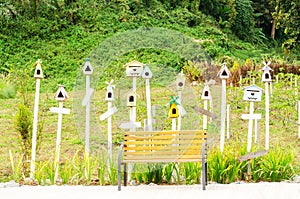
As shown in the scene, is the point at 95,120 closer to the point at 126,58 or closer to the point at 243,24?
the point at 126,58

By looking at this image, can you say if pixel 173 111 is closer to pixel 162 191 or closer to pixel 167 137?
pixel 167 137

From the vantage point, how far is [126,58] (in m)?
14.5

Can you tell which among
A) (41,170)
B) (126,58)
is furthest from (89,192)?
(126,58)

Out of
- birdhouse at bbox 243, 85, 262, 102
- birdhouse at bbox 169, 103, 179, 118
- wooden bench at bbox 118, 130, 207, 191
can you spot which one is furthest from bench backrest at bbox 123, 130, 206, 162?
birdhouse at bbox 243, 85, 262, 102

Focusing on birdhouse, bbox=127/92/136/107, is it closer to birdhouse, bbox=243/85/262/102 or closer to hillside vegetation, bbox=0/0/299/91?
birdhouse, bbox=243/85/262/102

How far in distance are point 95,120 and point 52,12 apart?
9356 mm

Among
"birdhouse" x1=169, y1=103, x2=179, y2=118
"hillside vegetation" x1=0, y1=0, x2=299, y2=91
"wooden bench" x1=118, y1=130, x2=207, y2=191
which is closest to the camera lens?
"wooden bench" x1=118, y1=130, x2=207, y2=191

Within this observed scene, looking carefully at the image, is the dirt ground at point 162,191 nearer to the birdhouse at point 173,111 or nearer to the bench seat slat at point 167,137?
the bench seat slat at point 167,137

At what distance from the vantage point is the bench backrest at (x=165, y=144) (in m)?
5.73

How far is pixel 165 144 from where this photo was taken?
5805mm

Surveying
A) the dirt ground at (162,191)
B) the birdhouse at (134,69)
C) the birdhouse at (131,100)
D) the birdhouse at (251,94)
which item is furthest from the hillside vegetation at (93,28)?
the dirt ground at (162,191)

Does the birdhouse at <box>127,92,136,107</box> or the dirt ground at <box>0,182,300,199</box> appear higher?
the birdhouse at <box>127,92,136,107</box>

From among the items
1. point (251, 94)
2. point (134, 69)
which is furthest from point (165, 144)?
point (251, 94)

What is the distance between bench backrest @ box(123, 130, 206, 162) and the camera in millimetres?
5730
